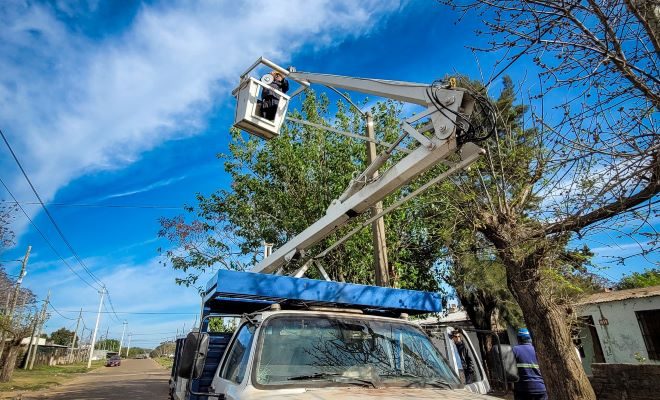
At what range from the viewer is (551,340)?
6305 millimetres

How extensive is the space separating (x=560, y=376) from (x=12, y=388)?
69.2ft

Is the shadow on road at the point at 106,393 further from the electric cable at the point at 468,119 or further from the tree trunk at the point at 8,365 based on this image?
the electric cable at the point at 468,119

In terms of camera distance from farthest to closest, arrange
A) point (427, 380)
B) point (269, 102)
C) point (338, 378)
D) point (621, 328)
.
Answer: point (621, 328), point (269, 102), point (427, 380), point (338, 378)

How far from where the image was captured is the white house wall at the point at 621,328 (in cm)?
1473

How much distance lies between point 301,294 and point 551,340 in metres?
4.45

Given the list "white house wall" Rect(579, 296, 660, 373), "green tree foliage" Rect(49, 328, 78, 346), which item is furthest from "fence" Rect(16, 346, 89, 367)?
"white house wall" Rect(579, 296, 660, 373)

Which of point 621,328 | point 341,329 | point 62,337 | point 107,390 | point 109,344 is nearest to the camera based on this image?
point 341,329

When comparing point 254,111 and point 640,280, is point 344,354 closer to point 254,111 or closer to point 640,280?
point 254,111

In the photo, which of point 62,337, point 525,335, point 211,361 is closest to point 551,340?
point 525,335

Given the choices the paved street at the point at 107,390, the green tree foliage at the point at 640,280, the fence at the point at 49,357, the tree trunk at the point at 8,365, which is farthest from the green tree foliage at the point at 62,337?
the green tree foliage at the point at 640,280

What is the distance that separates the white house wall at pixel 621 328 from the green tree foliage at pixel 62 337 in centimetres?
8741

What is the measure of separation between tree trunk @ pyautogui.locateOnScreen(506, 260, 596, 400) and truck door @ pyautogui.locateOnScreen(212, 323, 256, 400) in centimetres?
468

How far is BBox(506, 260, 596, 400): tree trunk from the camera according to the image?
608cm

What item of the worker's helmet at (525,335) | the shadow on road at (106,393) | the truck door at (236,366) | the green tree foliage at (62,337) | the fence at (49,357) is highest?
the green tree foliage at (62,337)
